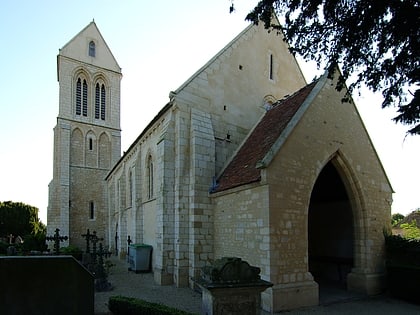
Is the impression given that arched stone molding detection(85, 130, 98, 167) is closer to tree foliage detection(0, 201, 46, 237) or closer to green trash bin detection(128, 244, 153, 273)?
green trash bin detection(128, 244, 153, 273)

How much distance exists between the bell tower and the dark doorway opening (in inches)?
876

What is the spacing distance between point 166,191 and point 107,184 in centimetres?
2117

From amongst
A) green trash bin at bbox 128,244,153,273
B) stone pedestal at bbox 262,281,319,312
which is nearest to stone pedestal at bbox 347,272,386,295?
stone pedestal at bbox 262,281,319,312

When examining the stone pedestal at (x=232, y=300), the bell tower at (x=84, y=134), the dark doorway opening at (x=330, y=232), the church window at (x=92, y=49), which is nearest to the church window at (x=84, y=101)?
the bell tower at (x=84, y=134)

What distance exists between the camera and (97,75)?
34.8 metres

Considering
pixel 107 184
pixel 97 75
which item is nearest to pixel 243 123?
pixel 107 184

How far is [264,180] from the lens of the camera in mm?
9828

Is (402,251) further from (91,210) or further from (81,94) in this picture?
(81,94)

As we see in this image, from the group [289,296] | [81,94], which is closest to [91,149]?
[81,94]

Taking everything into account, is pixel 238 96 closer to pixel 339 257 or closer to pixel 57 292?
pixel 339 257

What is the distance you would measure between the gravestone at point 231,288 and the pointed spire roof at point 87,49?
32.5 metres

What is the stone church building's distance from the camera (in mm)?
10000

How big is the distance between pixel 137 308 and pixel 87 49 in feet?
106

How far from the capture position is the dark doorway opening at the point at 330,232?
44.8 feet
